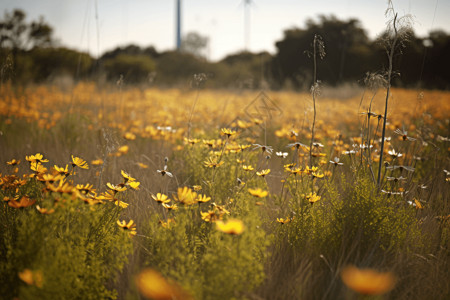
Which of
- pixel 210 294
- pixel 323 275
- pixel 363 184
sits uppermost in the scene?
pixel 363 184

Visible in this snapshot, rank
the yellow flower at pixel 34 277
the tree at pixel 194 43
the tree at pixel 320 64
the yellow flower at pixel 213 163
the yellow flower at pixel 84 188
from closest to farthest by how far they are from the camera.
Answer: the yellow flower at pixel 34 277 → the yellow flower at pixel 84 188 → the yellow flower at pixel 213 163 → the tree at pixel 320 64 → the tree at pixel 194 43

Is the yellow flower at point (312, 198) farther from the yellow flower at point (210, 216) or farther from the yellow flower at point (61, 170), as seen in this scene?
the yellow flower at point (61, 170)

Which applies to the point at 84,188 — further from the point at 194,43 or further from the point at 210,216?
the point at 194,43

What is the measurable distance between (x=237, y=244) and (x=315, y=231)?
0.63m

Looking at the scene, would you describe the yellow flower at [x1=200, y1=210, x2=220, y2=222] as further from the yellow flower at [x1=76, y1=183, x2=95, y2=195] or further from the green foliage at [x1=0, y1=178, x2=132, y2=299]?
the yellow flower at [x1=76, y1=183, x2=95, y2=195]

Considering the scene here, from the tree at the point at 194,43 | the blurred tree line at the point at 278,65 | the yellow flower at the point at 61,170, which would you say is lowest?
the yellow flower at the point at 61,170

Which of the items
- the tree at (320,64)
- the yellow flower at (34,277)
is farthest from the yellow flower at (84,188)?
the tree at (320,64)

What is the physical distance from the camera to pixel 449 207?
1776mm

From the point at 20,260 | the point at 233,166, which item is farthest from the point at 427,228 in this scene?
the point at 20,260

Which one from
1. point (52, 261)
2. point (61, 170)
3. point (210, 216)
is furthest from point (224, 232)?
point (61, 170)

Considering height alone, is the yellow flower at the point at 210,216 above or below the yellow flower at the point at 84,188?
below

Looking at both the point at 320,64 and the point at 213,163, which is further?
the point at 320,64

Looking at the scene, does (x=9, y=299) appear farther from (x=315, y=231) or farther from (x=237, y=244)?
(x=315, y=231)

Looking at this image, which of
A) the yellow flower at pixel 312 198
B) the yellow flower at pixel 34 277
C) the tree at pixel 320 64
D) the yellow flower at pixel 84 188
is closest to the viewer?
the yellow flower at pixel 34 277
